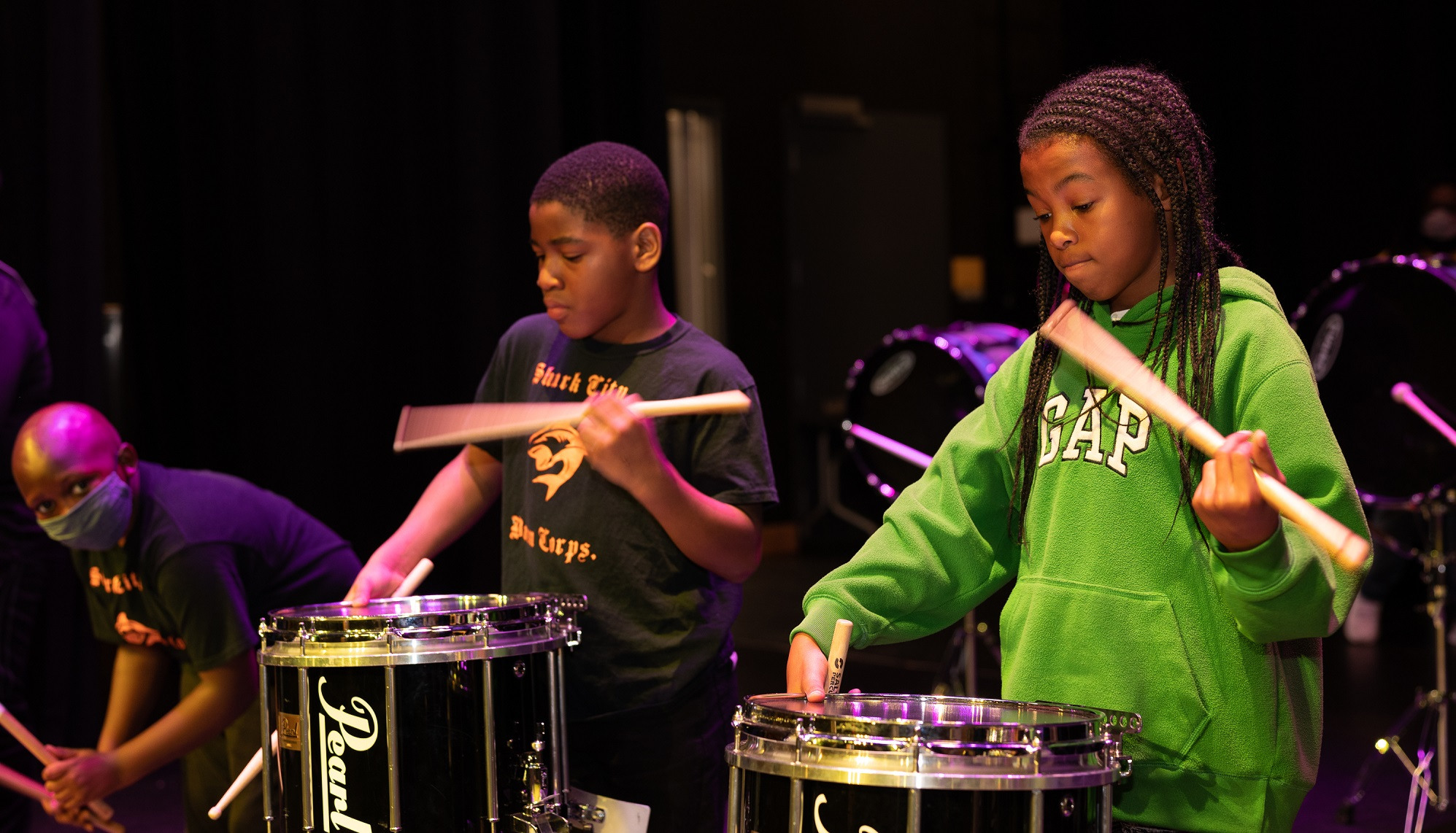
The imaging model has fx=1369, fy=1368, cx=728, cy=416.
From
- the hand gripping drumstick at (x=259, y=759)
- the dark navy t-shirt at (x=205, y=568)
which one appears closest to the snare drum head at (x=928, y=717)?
the hand gripping drumstick at (x=259, y=759)

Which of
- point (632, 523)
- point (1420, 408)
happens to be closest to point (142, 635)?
point (632, 523)

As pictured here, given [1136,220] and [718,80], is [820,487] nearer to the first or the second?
[718,80]

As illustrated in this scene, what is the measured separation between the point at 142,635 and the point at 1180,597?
2.03m

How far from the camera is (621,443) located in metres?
1.76

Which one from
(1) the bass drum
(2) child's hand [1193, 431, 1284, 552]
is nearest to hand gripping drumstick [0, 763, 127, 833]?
(1) the bass drum

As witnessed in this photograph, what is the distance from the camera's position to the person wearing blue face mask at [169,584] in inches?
95.3

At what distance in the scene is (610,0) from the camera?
4.64m

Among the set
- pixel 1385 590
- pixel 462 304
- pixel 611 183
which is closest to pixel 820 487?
pixel 1385 590

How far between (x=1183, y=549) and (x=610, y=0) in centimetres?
373

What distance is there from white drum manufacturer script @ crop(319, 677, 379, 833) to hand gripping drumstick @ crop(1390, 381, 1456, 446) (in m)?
2.59

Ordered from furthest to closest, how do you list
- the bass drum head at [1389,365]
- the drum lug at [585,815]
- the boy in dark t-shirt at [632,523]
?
the bass drum head at [1389,365] < the boy in dark t-shirt at [632,523] < the drum lug at [585,815]

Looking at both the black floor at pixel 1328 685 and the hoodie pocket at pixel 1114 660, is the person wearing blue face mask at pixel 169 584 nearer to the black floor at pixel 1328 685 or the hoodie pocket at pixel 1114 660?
the black floor at pixel 1328 685

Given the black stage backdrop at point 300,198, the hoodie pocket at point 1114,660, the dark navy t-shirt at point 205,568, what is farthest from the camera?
the black stage backdrop at point 300,198

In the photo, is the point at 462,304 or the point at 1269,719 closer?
the point at 1269,719
